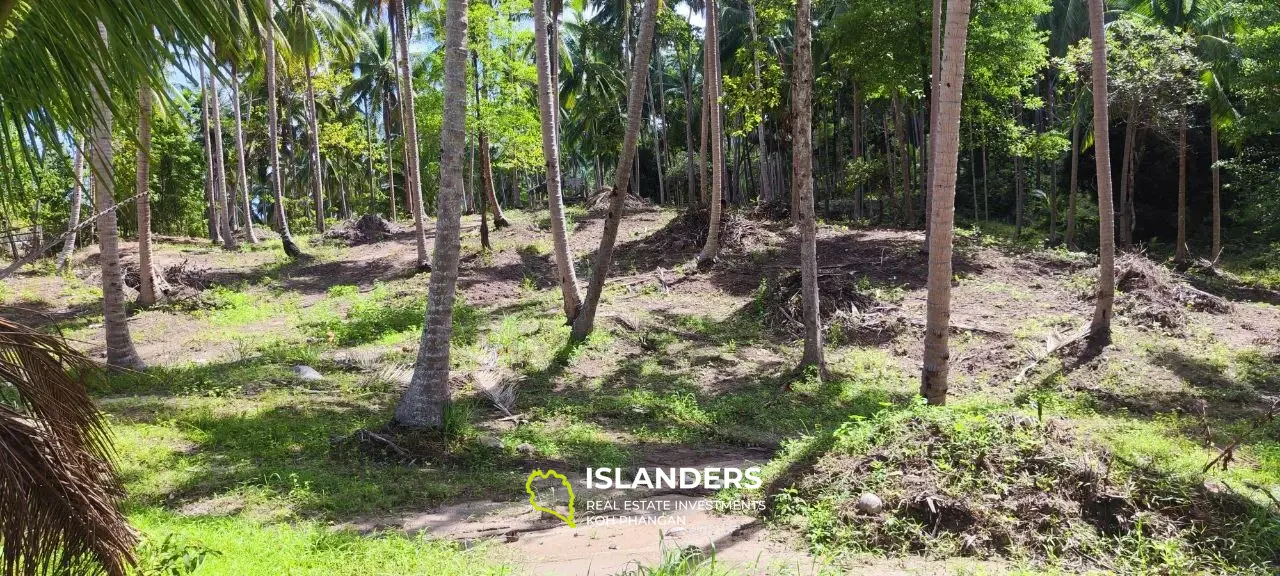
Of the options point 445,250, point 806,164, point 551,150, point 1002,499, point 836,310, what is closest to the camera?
point 1002,499

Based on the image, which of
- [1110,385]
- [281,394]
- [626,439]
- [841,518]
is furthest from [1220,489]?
[281,394]

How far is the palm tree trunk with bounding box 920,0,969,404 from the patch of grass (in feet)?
17.9

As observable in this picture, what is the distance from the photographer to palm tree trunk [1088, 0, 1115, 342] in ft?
39.7

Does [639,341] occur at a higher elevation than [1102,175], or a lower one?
lower

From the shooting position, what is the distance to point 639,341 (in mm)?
13867

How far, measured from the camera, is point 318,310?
1633cm

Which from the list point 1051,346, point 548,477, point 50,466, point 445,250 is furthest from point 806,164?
point 50,466

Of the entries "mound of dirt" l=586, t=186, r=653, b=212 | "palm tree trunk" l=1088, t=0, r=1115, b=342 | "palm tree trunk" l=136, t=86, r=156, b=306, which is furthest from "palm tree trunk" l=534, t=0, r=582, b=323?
"mound of dirt" l=586, t=186, r=653, b=212

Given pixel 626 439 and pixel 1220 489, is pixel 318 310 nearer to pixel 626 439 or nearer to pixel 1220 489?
pixel 626 439

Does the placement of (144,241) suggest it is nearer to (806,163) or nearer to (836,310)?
(806,163)

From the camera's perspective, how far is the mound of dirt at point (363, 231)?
83.9 ft

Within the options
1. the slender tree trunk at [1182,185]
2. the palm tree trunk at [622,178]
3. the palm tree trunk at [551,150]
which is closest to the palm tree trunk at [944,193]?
the palm tree trunk at [622,178]

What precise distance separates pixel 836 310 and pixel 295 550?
453 inches

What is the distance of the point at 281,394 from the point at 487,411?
2814 mm
